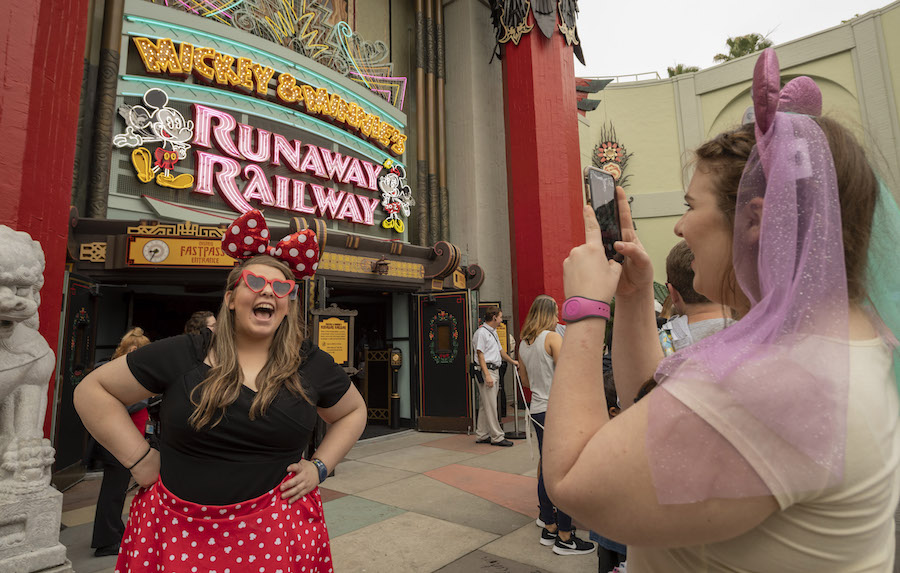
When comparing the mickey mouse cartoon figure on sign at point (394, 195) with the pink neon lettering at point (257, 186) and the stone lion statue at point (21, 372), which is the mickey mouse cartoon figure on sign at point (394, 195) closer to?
the pink neon lettering at point (257, 186)

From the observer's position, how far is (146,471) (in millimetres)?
1815

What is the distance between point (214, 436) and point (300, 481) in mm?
374

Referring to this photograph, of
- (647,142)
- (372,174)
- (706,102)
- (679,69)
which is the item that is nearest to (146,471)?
(372,174)

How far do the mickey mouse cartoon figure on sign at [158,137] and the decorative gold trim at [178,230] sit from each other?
57.3 inches

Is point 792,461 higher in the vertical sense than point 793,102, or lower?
lower

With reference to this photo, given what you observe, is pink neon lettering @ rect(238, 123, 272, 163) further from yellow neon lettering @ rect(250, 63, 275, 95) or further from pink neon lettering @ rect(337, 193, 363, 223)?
pink neon lettering @ rect(337, 193, 363, 223)

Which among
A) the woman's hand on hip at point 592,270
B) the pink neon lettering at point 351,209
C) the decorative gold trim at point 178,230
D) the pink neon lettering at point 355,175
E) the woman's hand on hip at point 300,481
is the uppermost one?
the pink neon lettering at point 355,175

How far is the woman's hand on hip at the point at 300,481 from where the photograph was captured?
1819 millimetres

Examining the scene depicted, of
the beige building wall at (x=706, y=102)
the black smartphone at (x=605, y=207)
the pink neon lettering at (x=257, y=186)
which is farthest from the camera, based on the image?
the beige building wall at (x=706, y=102)

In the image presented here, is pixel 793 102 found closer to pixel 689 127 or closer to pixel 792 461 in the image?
pixel 792 461

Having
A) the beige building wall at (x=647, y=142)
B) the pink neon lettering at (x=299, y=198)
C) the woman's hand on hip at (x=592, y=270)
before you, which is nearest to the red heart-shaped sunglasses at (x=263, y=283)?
the woman's hand on hip at (x=592, y=270)

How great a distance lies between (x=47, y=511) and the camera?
3.09 meters

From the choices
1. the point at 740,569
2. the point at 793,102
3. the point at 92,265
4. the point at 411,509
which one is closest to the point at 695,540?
the point at 740,569

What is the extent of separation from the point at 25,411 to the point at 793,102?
4334mm
